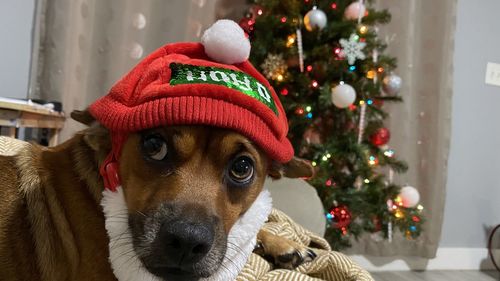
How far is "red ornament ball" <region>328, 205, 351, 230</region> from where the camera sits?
122 inches

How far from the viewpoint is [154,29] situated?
3314 mm

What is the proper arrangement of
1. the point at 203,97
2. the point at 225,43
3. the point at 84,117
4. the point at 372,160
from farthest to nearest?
the point at 372,160 → the point at 84,117 → the point at 225,43 → the point at 203,97

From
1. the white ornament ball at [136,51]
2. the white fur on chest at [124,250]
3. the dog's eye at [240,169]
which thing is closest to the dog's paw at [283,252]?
the white fur on chest at [124,250]

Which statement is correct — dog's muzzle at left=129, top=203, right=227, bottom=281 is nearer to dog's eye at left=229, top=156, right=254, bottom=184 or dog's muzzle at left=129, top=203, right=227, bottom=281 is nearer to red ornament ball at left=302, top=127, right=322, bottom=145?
dog's eye at left=229, top=156, right=254, bottom=184

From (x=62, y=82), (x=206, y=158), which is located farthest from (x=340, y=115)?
(x=206, y=158)

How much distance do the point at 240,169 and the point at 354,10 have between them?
7.00 feet

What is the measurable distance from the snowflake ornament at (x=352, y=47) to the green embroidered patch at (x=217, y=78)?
6.11 feet

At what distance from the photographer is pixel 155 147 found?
1.21m

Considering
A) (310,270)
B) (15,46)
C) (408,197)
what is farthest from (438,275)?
(15,46)

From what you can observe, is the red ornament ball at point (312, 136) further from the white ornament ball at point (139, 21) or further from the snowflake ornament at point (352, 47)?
the white ornament ball at point (139, 21)

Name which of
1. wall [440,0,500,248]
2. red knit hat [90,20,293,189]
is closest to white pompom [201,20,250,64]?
red knit hat [90,20,293,189]

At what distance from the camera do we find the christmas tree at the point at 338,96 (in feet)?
10.0

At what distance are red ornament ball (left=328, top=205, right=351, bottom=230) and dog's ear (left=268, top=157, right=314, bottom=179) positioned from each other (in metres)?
1.46

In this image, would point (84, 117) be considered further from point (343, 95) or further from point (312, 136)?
point (312, 136)
